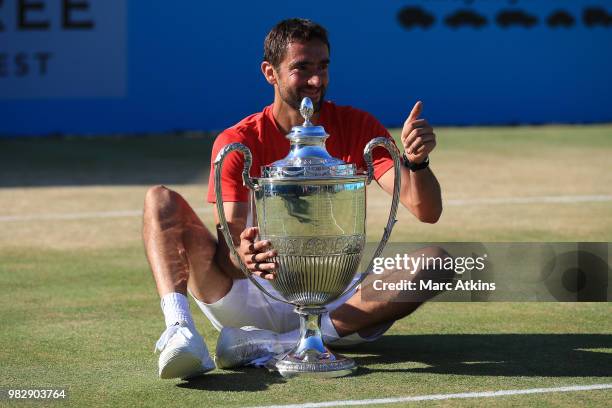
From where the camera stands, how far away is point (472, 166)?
12.0 metres

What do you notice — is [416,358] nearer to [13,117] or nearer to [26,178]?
[26,178]

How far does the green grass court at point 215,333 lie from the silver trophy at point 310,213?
1.10ft

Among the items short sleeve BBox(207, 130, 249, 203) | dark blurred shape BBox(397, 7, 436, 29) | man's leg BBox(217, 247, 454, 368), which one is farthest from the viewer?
dark blurred shape BBox(397, 7, 436, 29)

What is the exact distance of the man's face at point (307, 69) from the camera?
158 inches

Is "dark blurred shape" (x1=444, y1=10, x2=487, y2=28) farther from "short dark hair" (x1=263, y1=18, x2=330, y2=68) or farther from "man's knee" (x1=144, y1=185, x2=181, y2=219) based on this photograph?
"man's knee" (x1=144, y1=185, x2=181, y2=219)

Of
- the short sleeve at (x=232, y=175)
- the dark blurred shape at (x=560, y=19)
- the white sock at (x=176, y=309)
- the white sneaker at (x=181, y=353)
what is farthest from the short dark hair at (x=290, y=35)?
the dark blurred shape at (x=560, y=19)

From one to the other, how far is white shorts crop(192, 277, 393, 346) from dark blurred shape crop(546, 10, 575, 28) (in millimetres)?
14399

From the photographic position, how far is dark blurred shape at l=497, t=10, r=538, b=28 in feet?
58.0

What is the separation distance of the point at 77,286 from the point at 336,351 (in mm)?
1935

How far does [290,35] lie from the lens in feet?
13.3

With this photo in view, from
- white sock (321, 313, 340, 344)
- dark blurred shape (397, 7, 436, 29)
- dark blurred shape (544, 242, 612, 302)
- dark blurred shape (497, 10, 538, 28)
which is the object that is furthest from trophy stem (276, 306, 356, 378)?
dark blurred shape (497, 10, 538, 28)

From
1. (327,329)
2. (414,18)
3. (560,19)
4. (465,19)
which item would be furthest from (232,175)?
(560,19)

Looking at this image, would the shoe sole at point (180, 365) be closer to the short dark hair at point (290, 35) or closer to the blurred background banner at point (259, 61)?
the short dark hair at point (290, 35)

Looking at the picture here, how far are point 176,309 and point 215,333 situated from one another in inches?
37.1
